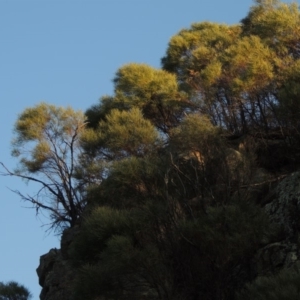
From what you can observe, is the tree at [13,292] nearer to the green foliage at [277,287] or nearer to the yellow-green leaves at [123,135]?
the yellow-green leaves at [123,135]

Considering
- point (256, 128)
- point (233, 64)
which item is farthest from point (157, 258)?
point (233, 64)

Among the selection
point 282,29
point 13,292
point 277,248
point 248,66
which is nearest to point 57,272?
point 13,292

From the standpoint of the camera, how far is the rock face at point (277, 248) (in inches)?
589

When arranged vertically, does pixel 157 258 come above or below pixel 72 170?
below

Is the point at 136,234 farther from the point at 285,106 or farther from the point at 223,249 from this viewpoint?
the point at 285,106

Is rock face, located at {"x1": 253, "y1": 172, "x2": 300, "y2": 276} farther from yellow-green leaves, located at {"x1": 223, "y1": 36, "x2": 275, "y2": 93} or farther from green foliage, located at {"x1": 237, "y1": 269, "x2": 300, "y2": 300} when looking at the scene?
yellow-green leaves, located at {"x1": 223, "y1": 36, "x2": 275, "y2": 93}

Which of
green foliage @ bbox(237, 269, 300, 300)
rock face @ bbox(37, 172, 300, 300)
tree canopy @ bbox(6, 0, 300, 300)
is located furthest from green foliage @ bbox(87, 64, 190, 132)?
green foliage @ bbox(237, 269, 300, 300)

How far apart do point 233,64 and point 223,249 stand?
6412 millimetres

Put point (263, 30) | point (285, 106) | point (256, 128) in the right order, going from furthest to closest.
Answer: point (263, 30) → point (256, 128) → point (285, 106)

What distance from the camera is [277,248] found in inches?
598

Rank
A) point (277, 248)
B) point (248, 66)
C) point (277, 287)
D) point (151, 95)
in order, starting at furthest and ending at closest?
point (151, 95) → point (248, 66) → point (277, 248) → point (277, 287)

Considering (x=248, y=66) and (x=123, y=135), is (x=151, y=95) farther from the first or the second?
(x=248, y=66)

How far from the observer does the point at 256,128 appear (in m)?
19.7

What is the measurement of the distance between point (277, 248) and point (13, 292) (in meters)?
7.40
